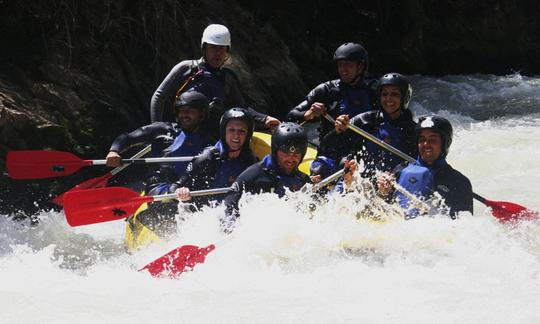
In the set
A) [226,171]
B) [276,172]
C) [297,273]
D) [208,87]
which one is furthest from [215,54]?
[297,273]

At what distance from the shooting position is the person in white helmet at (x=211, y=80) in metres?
6.44

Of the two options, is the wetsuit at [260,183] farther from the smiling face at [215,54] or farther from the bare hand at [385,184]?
the smiling face at [215,54]

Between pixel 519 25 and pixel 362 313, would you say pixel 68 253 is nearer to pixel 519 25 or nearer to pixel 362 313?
pixel 362 313

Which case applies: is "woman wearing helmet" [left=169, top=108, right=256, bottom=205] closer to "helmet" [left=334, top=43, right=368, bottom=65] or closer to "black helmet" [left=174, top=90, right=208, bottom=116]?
"black helmet" [left=174, top=90, right=208, bottom=116]

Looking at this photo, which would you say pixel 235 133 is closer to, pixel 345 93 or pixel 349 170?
pixel 349 170

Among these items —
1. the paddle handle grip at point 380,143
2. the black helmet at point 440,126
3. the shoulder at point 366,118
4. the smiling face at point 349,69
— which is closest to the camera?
the black helmet at point 440,126

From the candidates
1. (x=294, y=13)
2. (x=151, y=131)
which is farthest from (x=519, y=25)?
(x=151, y=131)

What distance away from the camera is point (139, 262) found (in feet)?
17.4

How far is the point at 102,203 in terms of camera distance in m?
5.40

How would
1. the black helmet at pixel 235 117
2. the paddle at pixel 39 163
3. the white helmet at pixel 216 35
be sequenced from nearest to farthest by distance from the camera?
the black helmet at pixel 235 117 → the paddle at pixel 39 163 → the white helmet at pixel 216 35

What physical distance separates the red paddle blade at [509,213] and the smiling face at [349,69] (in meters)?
1.52

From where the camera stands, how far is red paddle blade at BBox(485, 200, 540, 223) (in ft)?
18.2

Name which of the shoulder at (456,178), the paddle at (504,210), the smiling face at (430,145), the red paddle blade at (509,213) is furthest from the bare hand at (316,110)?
the red paddle blade at (509,213)

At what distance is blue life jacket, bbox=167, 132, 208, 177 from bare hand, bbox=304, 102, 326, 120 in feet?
2.88
